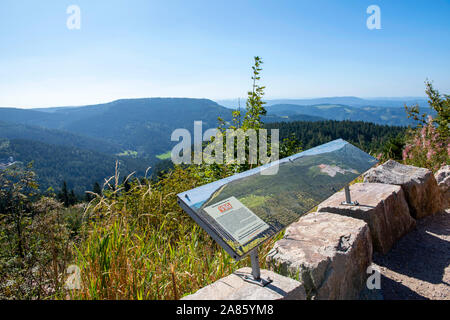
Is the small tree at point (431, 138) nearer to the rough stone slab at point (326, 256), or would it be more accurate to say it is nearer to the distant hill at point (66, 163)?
the rough stone slab at point (326, 256)

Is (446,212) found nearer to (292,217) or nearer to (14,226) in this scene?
(292,217)

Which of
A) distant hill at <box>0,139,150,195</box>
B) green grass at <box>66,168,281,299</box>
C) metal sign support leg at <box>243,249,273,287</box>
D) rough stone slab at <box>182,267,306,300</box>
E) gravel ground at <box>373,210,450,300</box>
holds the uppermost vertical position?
metal sign support leg at <box>243,249,273,287</box>

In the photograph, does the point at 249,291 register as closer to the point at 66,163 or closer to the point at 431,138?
the point at 431,138

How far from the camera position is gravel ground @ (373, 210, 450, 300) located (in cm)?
285

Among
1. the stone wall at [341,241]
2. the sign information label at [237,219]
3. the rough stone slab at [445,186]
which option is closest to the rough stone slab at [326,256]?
the stone wall at [341,241]

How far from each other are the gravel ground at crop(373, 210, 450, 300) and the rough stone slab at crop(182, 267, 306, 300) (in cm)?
163

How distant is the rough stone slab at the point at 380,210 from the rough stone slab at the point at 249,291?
77.4 inches

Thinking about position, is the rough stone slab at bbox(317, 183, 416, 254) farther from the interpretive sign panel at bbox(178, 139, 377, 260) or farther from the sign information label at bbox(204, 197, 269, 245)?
the sign information label at bbox(204, 197, 269, 245)

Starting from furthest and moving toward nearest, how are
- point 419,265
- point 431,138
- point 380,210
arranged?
point 431,138, point 380,210, point 419,265

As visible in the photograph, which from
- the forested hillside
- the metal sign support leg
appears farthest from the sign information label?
the forested hillside

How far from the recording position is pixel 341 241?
8.50 feet

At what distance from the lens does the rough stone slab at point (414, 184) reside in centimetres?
431

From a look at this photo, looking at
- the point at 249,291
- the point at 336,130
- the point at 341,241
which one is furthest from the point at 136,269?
the point at 336,130

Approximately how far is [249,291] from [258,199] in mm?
645
